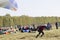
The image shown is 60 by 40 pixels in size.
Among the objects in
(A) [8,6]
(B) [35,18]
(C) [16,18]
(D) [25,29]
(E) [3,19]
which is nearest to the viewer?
(A) [8,6]

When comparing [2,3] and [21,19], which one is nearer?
[2,3]

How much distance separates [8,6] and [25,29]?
48.0 ft

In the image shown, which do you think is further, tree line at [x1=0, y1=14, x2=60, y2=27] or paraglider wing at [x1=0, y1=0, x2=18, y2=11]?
tree line at [x1=0, y1=14, x2=60, y2=27]

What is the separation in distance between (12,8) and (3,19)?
32045mm

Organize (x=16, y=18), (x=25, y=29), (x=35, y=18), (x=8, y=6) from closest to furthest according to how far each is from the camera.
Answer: (x=8, y=6) < (x=25, y=29) < (x=16, y=18) < (x=35, y=18)

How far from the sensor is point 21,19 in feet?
161

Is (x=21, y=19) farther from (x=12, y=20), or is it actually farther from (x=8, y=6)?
(x=8, y=6)

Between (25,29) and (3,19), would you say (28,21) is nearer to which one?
(3,19)

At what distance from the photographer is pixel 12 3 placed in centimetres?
1303

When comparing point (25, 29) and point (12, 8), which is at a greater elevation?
point (12, 8)

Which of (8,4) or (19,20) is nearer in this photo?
(8,4)

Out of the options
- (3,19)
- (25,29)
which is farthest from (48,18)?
(25,29)

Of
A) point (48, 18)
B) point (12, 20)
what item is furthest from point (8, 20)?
point (48, 18)

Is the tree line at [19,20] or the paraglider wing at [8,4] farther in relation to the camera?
the tree line at [19,20]
